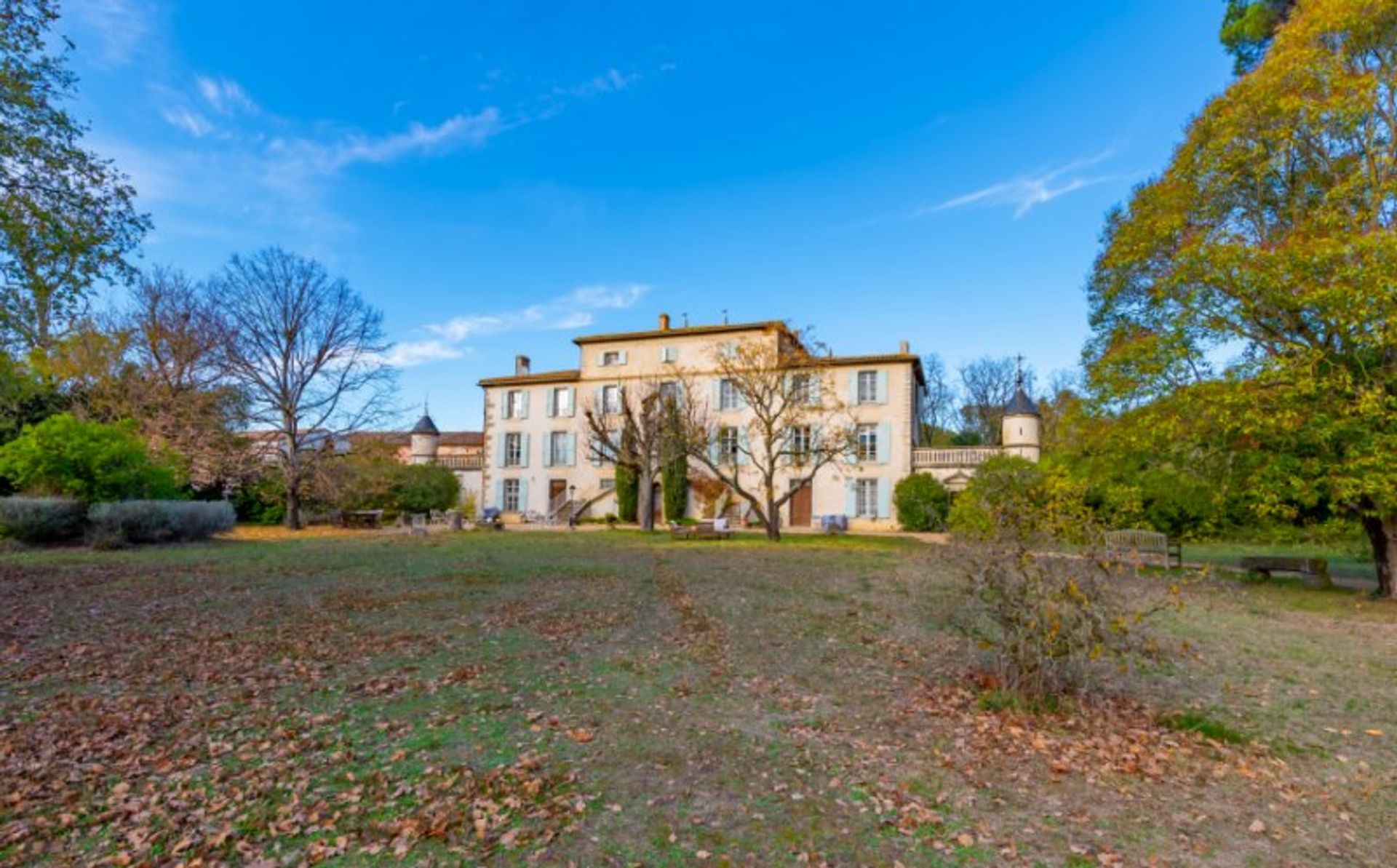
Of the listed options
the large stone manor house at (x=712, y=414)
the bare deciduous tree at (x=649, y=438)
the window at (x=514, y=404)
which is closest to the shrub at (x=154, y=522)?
the bare deciduous tree at (x=649, y=438)

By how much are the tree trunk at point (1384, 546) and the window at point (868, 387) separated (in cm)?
1741

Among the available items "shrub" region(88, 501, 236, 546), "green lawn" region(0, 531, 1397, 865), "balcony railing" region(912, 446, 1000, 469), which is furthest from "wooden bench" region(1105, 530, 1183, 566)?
"shrub" region(88, 501, 236, 546)

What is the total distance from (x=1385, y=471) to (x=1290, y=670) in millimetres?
4765

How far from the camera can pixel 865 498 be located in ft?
90.0

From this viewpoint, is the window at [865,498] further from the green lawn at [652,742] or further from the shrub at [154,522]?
the shrub at [154,522]

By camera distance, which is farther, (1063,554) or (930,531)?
(930,531)

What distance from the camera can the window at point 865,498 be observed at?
2723cm

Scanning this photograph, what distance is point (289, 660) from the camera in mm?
5977

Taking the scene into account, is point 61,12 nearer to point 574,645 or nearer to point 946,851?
point 574,645

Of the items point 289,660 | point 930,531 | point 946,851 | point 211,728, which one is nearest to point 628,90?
point 289,660

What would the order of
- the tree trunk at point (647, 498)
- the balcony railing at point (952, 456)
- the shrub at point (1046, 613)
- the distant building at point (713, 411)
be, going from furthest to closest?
1. the distant building at point (713, 411)
2. the balcony railing at point (952, 456)
3. the tree trunk at point (647, 498)
4. the shrub at point (1046, 613)

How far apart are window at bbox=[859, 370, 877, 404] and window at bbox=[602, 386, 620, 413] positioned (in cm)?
1113

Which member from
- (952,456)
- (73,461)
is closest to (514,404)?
(73,461)

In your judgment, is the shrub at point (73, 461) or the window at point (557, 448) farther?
the window at point (557, 448)
